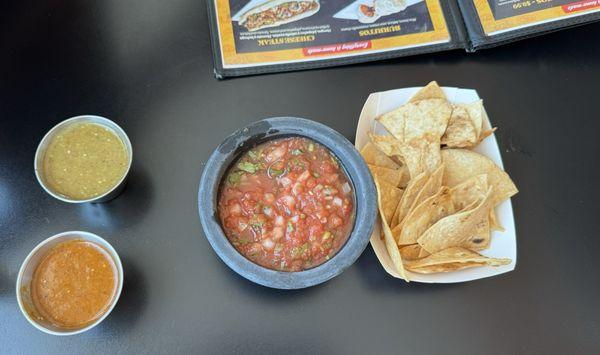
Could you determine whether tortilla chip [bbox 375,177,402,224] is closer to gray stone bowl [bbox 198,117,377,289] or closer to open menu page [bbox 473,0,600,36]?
gray stone bowl [bbox 198,117,377,289]

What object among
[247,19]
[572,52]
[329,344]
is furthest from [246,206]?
[572,52]

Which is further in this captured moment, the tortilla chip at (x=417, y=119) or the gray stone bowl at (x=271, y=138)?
the tortilla chip at (x=417, y=119)

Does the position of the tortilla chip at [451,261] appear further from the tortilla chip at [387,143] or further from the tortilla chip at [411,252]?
the tortilla chip at [387,143]

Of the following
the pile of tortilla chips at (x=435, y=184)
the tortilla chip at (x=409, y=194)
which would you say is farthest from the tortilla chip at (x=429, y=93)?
the tortilla chip at (x=409, y=194)

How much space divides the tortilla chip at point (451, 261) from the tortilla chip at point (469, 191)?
5.1 inches

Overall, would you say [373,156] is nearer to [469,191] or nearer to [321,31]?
[469,191]

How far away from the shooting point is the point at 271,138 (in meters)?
1.36

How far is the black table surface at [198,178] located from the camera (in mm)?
1398

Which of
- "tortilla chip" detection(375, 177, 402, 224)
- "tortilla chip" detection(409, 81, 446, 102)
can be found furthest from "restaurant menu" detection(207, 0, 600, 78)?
"tortilla chip" detection(375, 177, 402, 224)

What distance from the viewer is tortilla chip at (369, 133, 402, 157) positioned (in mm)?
1428

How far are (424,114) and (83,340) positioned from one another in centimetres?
114

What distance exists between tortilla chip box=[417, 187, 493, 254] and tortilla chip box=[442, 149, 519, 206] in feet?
0.35

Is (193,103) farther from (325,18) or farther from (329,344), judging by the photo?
(329,344)

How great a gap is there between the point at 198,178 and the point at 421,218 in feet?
2.20
